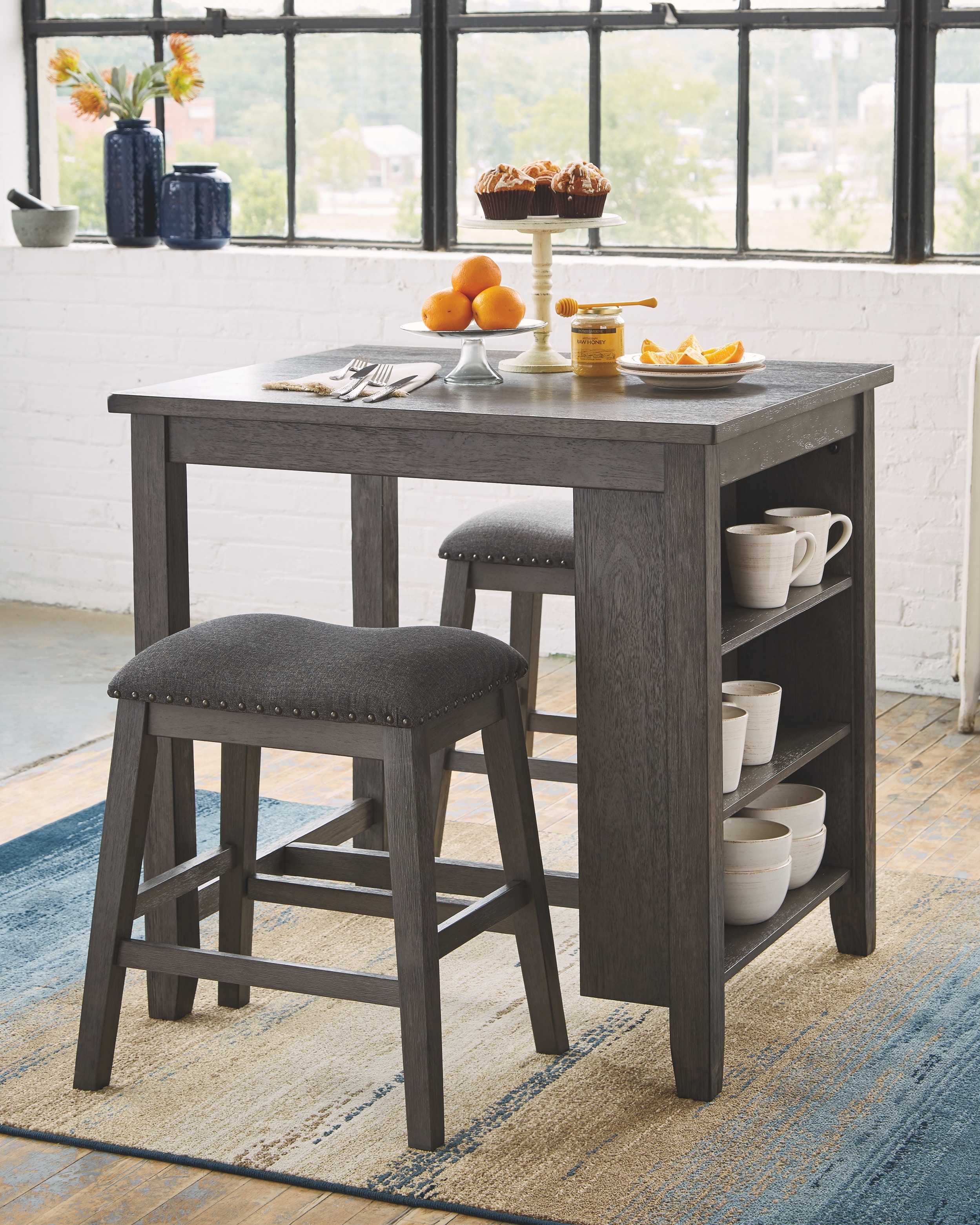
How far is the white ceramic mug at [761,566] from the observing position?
2.44 metres

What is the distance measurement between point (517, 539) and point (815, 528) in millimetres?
587

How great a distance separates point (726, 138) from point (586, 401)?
2.31 m

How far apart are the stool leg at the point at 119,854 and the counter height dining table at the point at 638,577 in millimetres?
179

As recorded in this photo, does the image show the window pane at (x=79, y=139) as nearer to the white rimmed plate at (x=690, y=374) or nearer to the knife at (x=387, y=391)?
the knife at (x=387, y=391)

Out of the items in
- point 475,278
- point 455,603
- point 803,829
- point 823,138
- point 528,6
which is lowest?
point 803,829

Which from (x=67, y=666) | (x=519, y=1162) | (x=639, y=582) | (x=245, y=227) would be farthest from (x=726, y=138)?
(x=519, y=1162)

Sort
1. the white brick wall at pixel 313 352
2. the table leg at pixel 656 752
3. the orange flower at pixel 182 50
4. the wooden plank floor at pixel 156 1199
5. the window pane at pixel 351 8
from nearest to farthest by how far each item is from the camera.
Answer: the wooden plank floor at pixel 156 1199 < the table leg at pixel 656 752 < the white brick wall at pixel 313 352 < the window pane at pixel 351 8 < the orange flower at pixel 182 50

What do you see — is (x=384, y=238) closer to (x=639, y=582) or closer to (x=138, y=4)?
(x=138, y=4)

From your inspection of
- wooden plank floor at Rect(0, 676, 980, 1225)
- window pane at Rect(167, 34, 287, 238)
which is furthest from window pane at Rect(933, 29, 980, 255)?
window pane at Rect(167, 34, 287, 238)

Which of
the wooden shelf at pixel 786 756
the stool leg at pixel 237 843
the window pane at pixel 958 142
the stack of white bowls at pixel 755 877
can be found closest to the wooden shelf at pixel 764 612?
the wooden shelf at pixel 786 756

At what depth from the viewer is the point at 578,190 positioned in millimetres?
2682

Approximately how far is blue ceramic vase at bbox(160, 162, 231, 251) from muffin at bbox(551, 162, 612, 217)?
2.41 meters

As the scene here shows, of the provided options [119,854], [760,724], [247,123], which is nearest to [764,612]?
[760,724]

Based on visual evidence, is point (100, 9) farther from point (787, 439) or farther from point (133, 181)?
point (787, 439)
